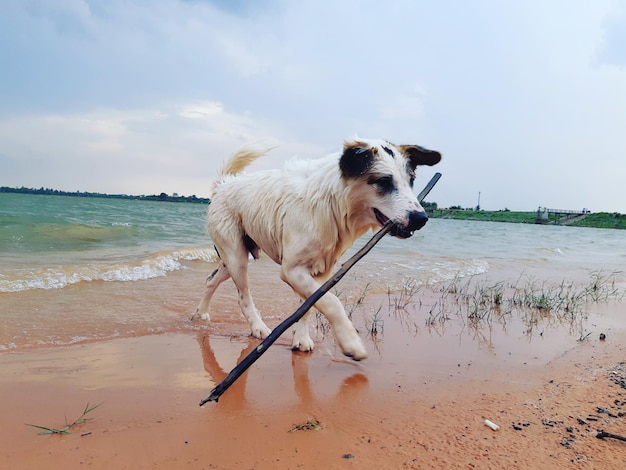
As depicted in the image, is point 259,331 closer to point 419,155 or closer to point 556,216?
point 419,155

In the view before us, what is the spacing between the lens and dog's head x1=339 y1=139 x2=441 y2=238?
10.8ft

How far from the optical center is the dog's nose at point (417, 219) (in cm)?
313

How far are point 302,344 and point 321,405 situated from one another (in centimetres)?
133

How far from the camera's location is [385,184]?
3.44 metres

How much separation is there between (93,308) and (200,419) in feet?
12.0

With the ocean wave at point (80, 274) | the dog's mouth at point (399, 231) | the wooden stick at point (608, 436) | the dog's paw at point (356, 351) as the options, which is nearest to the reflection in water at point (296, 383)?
the dog's paw at point (356, 351)

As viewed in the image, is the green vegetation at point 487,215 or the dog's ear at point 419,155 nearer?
the dog's ear at point 419,155

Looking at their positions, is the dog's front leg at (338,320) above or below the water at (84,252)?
above

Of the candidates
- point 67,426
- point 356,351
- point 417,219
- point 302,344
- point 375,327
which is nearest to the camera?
point 67,426

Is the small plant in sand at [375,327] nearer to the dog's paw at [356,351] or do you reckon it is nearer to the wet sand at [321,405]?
the wet sand at [321,405]

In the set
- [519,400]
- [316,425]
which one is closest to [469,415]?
[519,400]

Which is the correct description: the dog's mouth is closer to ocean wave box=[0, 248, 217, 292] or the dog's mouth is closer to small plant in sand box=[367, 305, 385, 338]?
small plant in sand box=[367, 305, 385, 338]

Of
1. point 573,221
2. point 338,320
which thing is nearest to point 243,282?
point 338,320

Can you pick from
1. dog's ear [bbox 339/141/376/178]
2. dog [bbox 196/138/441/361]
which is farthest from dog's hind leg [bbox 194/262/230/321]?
dog's ear [bbox 339/141/376/178]
